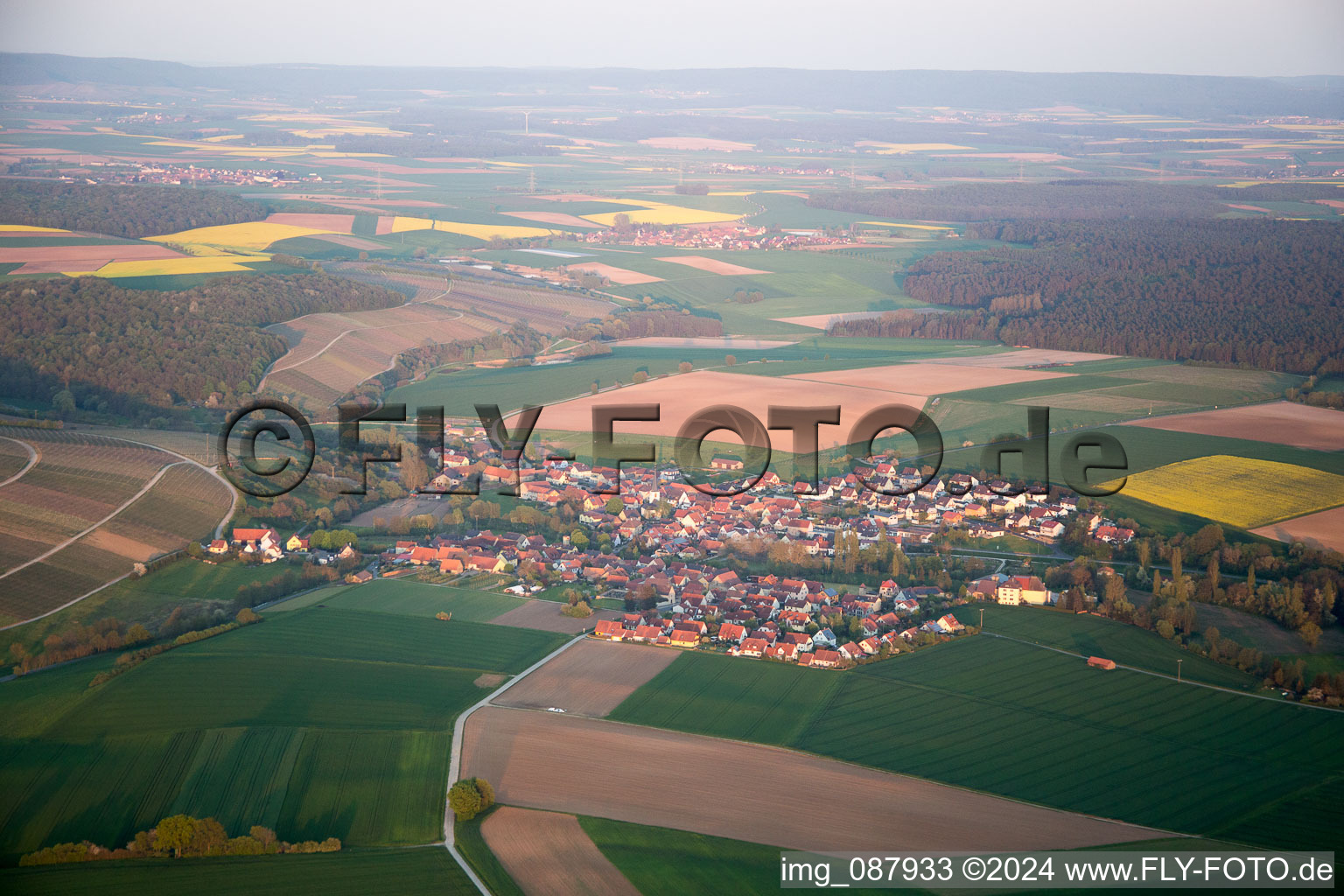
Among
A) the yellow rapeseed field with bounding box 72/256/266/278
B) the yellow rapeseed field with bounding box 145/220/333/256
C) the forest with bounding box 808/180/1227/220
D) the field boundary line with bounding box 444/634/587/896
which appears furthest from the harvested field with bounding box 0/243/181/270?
the forest with bounding box 808/180/1227/220

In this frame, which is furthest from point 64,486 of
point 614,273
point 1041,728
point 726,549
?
point 614,273

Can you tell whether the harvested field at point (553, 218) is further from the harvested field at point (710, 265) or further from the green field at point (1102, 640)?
the green field at point (1102, 640)

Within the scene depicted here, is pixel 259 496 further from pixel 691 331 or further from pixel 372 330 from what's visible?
pixel 691 331

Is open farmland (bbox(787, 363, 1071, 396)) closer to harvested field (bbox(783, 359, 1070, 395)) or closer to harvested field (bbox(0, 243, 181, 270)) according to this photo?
harvested field (bbox(783, 359, 1070, 395))

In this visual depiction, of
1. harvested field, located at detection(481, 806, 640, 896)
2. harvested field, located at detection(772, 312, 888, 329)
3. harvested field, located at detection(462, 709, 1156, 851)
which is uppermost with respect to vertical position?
harvested field, located at detection(772, 312, 888, 329)

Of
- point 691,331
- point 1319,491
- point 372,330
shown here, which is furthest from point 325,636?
point 691,331

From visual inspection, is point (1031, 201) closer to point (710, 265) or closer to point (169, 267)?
point (710, 265)
